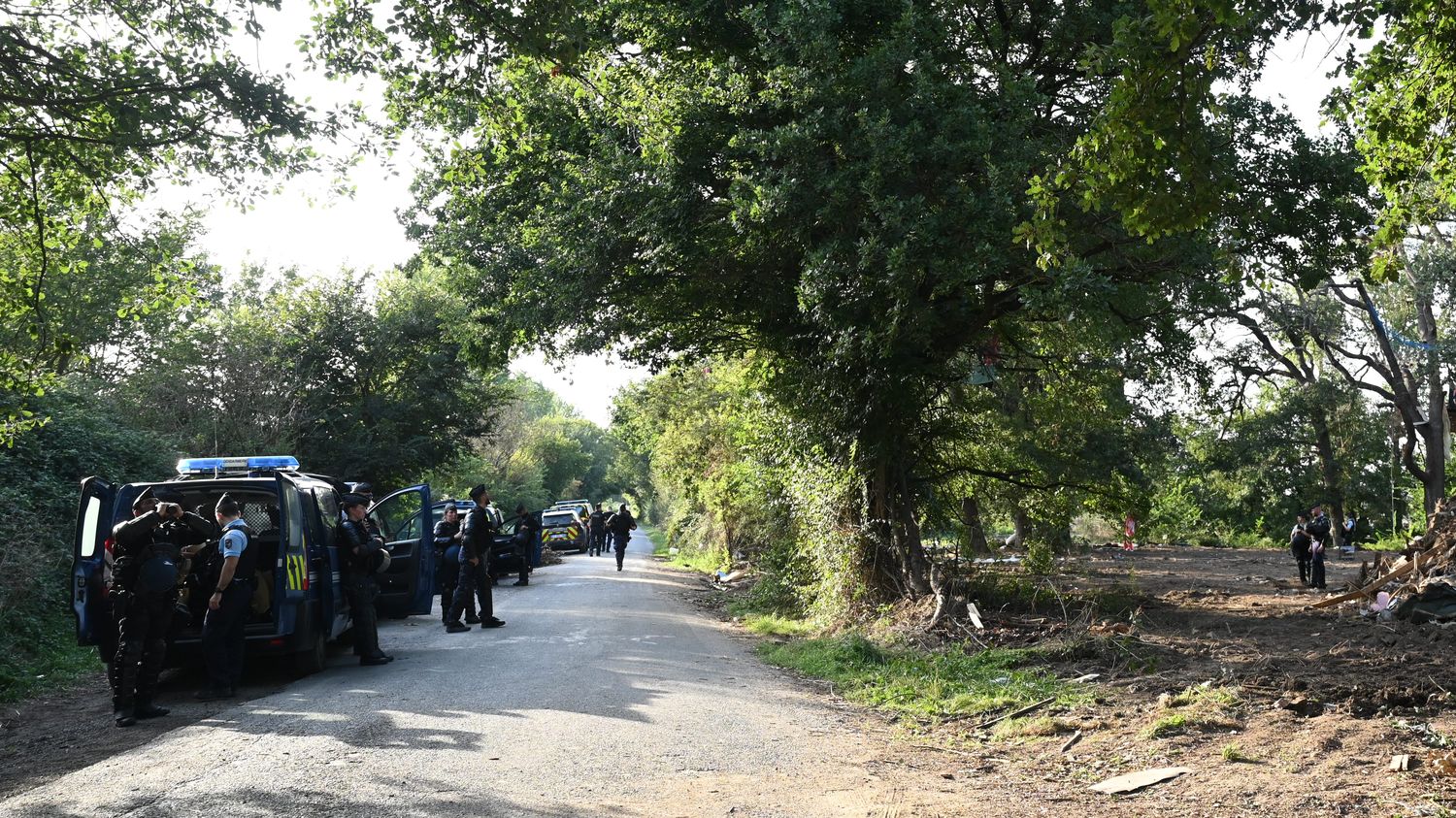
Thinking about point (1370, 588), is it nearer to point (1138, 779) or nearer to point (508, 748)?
point (1138, 779)

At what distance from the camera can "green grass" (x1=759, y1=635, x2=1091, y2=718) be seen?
936 centimetres

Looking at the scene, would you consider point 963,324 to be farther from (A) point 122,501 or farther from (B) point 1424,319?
(B) point 1424,319

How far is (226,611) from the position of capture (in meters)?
9.45

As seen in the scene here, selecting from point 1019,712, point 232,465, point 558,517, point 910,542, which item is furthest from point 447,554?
point 558,517

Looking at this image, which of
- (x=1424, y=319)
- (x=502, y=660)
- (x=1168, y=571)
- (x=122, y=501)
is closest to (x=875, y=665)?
(x=502, y=660)

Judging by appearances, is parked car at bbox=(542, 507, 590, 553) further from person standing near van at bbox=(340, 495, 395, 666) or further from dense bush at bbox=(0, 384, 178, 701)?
person standing near van at bbox=(340, 495, 395, 666)

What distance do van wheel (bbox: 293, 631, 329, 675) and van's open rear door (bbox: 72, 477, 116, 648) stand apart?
1.76m

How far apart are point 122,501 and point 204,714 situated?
2.37 metres

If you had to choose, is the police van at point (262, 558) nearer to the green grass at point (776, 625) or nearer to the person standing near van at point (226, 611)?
the person standing near van at point (226, 611)

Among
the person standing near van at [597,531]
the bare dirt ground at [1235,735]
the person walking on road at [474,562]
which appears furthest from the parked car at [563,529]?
the bare dirt ground at [1235,735]

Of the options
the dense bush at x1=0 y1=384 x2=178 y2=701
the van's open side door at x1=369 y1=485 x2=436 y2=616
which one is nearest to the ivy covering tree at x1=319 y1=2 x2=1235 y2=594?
the van's open side door at x1=369 y1=485 x2=436 y2=616

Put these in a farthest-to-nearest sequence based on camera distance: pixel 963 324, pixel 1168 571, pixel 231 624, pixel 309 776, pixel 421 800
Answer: pixel 1168 571, pixel 963 324, pixel 231 624, pixel 309 776, pixel 421 800

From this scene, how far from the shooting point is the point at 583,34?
980 centimetres

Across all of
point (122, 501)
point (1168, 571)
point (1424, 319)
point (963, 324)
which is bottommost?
point (1168, 571)
